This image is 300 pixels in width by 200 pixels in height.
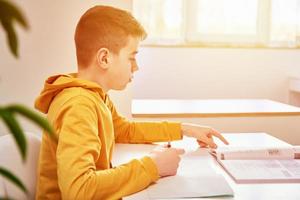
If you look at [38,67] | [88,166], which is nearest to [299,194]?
[88,166]

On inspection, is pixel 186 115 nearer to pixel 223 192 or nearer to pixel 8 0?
pixel 223 192

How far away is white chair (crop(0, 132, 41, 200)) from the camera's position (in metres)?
0.86

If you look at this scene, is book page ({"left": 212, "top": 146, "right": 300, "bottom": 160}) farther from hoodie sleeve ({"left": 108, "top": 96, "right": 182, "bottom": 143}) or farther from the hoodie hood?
the hoodie hood

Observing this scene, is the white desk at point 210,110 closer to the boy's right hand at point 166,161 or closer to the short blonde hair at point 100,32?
the short blonde hair at point 100,32

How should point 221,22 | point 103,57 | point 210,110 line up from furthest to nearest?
point 221,22 < point 210,110 < point 103,57

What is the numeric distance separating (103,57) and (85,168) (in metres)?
0.37

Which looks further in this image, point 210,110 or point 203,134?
point 210,110

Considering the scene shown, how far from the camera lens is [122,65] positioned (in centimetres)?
111

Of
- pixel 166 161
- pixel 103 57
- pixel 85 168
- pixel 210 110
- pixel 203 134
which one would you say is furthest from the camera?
pixel 210 110

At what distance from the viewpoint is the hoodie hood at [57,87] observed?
3.24 ft

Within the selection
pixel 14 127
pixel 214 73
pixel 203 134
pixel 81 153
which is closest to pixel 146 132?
pixel 203 134

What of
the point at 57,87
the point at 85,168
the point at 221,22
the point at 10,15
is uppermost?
the point at 221,22

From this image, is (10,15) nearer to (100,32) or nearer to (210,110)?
(100,32)

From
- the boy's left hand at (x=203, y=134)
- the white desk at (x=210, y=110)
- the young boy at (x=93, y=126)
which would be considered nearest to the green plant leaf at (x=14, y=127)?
the young boy at (x=93, y=126)
